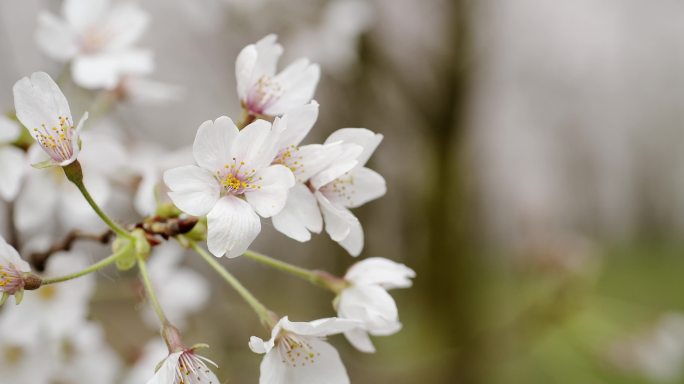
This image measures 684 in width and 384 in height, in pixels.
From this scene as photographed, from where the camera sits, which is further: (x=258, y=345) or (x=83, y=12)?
(x=83, y=12)

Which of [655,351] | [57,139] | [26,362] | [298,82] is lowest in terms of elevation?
[26,362]

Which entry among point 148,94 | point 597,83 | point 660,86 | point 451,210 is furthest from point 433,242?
point 660,86

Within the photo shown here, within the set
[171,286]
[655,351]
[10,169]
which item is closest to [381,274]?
[10,169]

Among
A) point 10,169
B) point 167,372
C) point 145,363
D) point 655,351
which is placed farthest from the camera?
point 655,351

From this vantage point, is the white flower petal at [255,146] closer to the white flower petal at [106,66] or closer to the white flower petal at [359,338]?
the white flower petal at [359,338]

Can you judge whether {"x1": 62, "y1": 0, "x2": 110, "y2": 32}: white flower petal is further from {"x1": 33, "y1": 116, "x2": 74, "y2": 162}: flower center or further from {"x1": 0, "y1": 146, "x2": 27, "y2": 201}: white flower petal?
{"x1": 33, "y1": 116, "x2": 74, "y2": 162}: flower center

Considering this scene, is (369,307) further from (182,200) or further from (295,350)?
(182,200)

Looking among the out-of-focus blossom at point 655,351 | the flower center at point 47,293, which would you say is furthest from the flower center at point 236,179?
the out-of-focus blossom at point 655,351

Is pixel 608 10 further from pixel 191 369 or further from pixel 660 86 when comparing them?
pixel 191 369
